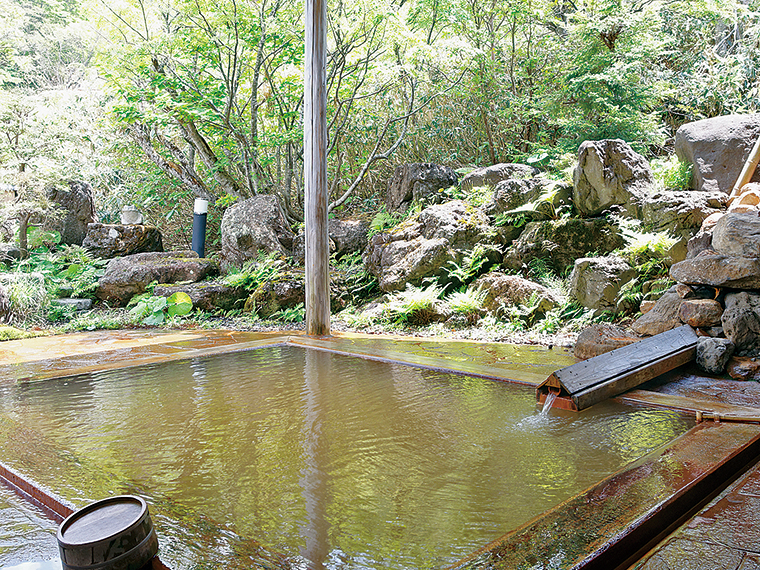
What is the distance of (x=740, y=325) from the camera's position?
11.5 ft

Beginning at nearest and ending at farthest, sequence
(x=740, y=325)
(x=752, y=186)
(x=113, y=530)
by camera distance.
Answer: (x=113, y=530)
(x=740, y=325)
(x=752, y=186)

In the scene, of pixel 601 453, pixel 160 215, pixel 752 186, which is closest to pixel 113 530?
pixel 601 453

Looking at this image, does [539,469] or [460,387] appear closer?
[539,469]

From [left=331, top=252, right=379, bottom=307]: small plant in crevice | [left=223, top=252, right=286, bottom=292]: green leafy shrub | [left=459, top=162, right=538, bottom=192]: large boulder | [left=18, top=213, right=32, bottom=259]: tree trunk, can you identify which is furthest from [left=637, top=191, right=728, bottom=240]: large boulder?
[left=18, top=213, right=32, bottom=259]: tree trunk

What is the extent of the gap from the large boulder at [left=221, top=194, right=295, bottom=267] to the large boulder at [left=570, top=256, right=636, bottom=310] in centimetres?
446

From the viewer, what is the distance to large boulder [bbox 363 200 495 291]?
21.6 feet

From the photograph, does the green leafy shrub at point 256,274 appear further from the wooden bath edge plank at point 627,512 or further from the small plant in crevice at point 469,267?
the wooden bath edge plank at point 627,512

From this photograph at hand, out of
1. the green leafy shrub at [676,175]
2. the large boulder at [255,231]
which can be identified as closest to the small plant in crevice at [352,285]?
the large boulder at [255,231]

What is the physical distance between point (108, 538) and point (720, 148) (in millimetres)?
6185

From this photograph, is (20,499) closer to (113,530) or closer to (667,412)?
(113,530)

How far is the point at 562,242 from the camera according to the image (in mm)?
→ 6031

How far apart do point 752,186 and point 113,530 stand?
17.4 ft

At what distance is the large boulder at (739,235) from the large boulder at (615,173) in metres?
1.68

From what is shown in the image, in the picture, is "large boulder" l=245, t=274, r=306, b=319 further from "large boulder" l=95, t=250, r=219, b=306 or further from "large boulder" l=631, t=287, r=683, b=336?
"large boulder" l=631, t=287, r=683, b=336
